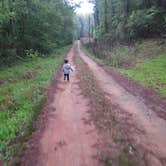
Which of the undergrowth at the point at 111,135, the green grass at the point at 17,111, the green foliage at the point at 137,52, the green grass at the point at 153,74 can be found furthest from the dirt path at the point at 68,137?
the green foliage at the point at 137,52

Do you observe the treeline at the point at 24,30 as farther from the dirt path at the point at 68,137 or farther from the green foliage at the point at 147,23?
the dirt path at the point at 68,137

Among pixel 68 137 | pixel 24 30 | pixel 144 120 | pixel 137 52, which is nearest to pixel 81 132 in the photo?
pixel 68 137

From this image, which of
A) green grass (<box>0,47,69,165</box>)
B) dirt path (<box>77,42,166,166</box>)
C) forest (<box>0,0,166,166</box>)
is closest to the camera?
forest (<box>0,0,166,166</box>)

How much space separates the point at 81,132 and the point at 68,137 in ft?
1.60

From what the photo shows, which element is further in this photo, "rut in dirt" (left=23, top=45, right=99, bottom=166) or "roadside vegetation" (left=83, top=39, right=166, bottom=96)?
"roadside vegetation" (left=83, top=39, right=166, bottom=96)

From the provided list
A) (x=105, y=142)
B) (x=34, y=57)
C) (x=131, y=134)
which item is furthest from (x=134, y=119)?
(x=34, y=57)

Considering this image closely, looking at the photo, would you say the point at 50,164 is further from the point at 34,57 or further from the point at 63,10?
the point at 63,10

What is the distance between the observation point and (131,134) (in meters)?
7.30

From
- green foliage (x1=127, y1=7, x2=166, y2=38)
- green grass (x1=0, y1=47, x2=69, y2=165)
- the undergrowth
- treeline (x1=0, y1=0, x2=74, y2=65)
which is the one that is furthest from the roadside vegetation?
treeline (x1=0, y1=0, x2=74, y2=65)

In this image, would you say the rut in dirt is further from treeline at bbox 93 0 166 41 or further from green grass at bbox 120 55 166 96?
treeline at bbox 93 0 166 41

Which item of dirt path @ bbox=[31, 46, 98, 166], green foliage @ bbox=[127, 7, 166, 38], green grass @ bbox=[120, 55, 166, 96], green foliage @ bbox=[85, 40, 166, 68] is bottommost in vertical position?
dirt path @ bbox=[31, 46, 98, 166]

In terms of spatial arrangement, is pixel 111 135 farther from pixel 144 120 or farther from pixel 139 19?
pixel 139 19

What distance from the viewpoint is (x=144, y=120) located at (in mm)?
8531

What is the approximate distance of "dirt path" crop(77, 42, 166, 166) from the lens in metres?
6.59
